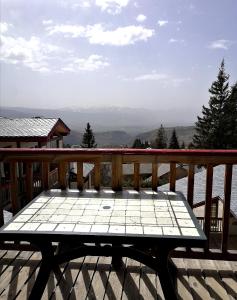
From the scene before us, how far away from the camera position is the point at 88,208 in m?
2.31

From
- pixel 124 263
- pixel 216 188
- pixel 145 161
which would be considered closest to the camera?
pixel 145 161

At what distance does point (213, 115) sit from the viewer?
38938 mm

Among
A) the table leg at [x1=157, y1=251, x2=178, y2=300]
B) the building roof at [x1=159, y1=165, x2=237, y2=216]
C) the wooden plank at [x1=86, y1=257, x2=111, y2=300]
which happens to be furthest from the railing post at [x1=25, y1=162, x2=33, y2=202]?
the building roof at [x1=159, y1=165, x2=237, y2=216]

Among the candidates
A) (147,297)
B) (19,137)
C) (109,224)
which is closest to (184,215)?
(109,224)

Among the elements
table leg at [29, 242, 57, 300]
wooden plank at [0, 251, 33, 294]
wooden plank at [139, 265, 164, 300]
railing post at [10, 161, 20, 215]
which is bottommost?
wooden plank at [139, 265, 164, 300]

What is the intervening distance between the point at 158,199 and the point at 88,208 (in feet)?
1.97

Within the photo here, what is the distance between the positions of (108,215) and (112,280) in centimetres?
95

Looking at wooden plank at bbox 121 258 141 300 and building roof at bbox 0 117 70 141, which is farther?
building roof at bbox 0 117 70 141

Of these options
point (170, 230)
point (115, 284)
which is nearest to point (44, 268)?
point (115, 284)

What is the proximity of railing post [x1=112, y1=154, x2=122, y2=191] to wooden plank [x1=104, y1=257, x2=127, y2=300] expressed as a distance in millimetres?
785

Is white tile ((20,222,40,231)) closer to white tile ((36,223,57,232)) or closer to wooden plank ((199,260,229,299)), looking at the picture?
white tile ((36,223,57,232))

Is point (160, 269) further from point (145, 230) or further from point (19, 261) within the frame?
point (19, 261)

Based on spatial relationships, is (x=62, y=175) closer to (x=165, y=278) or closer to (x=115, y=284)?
(x=115, y=284)

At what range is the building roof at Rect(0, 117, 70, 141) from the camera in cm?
1307
